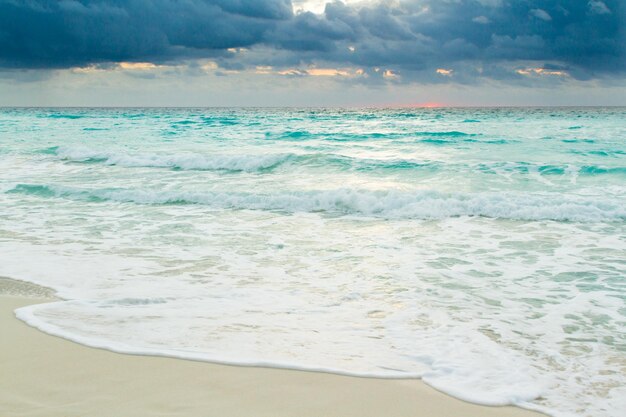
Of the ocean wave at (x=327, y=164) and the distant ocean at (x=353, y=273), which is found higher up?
the ocean wave at (x=327, y=164)

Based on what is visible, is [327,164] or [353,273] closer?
[353,273]

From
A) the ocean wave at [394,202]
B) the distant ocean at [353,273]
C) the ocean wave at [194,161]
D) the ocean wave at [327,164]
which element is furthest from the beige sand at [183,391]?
the ocean wave at [194,161]

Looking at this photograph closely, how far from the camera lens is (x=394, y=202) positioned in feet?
37.1

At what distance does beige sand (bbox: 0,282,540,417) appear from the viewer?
10.4 feet

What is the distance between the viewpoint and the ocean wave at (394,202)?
407 inches

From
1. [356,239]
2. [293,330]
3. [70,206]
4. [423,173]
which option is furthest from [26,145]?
[293,330]

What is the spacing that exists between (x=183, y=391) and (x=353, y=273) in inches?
131

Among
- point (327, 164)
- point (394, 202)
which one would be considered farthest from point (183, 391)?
point (327, 164)

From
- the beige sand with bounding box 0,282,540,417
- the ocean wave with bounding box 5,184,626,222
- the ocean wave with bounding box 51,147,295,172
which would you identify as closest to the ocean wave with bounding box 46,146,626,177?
the ocean wave with bounding box 51,147,295,172

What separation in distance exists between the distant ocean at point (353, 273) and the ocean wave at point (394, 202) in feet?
0.17

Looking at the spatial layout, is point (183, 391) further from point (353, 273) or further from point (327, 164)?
point (327, 164)

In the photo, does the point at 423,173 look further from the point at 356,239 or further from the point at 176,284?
the point at 176,284

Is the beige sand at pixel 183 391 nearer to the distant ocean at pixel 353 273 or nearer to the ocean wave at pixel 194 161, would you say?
the distant ocean at pixel 353 273

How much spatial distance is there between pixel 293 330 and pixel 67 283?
2.86 meters
